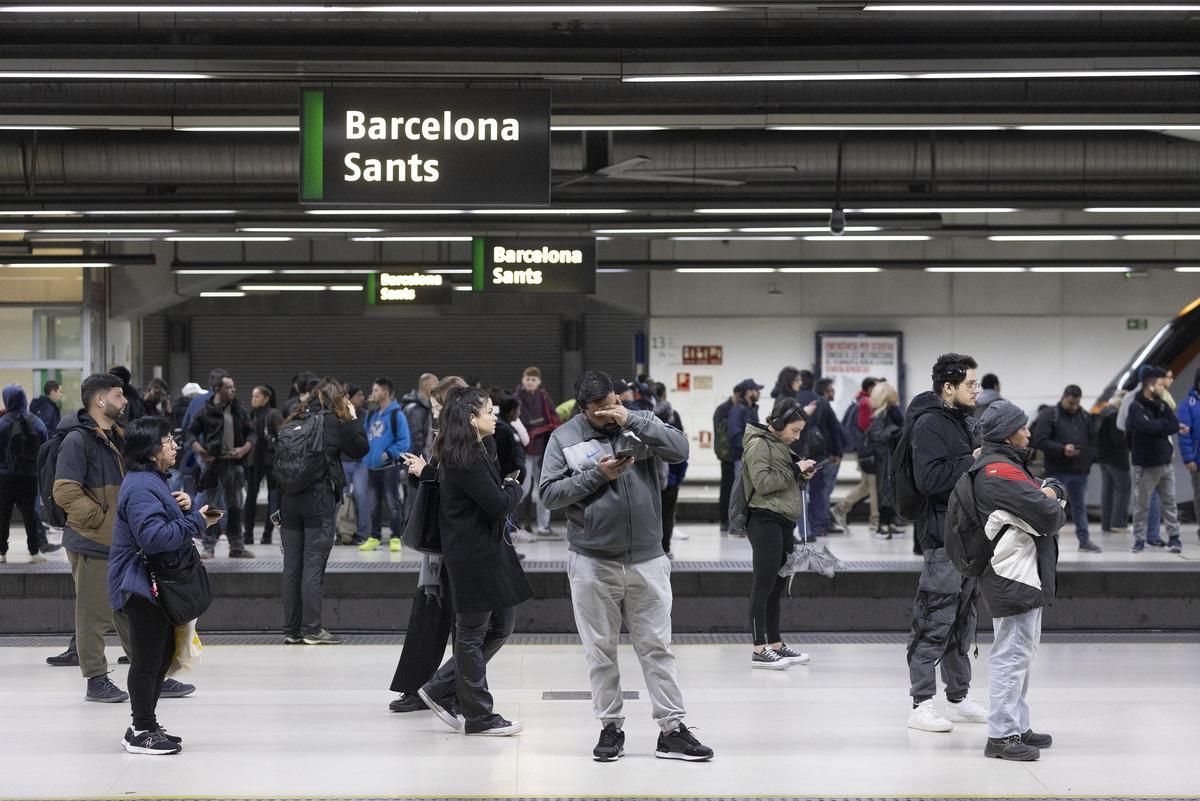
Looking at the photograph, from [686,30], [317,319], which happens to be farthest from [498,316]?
[686,30]

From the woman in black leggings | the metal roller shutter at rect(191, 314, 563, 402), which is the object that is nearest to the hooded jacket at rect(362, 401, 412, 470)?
the woman in black leggings

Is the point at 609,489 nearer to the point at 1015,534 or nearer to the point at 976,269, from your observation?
the point at 1015,534

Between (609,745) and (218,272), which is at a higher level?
(218,272)

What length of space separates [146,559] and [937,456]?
11.8 ft

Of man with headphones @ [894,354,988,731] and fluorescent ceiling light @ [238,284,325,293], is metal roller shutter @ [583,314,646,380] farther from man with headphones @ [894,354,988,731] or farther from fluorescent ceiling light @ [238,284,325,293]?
man with headphones @ [894,354,988,731]

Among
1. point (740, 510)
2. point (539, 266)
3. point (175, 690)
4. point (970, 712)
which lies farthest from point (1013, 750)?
point (539, 266)

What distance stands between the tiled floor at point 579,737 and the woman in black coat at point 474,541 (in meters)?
0.25

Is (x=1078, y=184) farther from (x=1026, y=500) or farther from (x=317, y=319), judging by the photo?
(x=317, y=319)

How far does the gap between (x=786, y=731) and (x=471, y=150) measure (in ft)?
11.9

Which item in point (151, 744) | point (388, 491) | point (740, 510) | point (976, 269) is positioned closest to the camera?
point (151, 744)

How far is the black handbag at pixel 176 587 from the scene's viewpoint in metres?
5.81

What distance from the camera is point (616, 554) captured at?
222 inches

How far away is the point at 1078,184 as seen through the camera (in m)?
14.5

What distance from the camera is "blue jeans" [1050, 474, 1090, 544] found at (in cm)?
1217
